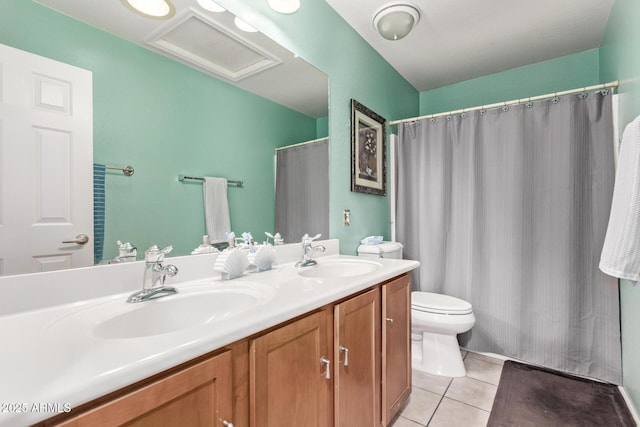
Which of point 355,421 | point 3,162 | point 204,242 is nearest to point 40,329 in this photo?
point 3,162

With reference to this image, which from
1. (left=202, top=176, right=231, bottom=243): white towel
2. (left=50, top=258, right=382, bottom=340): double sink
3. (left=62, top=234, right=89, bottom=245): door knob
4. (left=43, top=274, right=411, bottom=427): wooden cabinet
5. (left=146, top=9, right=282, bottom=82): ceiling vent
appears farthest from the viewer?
(left=202, top=176, right=231, bottom=243): white towel

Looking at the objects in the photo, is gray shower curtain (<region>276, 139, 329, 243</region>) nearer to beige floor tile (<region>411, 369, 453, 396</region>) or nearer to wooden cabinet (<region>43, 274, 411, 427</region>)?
wooden cabinet (<region>43, 274, 411, 427</region>)

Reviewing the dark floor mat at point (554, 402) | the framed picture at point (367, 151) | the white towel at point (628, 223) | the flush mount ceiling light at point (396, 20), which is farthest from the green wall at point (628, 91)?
the framed picture at point (367, 151)

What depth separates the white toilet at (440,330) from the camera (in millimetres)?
1789

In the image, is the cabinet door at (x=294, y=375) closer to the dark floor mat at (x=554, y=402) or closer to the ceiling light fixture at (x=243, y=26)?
the dark floor mat at (x=554, y=402)

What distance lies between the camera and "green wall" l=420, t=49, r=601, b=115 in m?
2.30

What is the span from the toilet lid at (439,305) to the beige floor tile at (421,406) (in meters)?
0.47

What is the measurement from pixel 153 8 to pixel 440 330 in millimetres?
2137

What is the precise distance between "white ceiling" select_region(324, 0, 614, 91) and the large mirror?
36.2 inches

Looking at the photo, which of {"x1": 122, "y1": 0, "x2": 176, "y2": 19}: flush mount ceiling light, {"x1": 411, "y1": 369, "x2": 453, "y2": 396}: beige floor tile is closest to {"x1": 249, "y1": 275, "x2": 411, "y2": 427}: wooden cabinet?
{"x1": 411, "y1": 369, "x2": 453, "y2": 396}: beige floor tile

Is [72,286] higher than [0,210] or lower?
lower

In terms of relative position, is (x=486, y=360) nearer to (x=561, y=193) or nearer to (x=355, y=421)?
(x=561, y=193)

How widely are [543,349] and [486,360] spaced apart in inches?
14.1

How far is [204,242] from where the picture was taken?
114 centimetres
